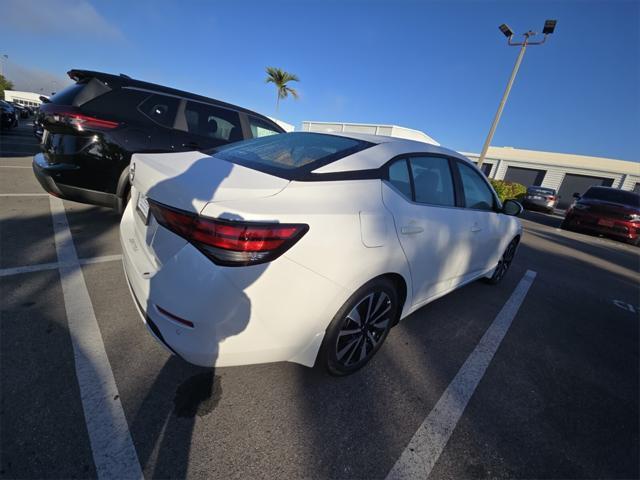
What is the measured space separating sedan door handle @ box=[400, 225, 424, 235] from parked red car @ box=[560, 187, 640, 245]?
1051 cm

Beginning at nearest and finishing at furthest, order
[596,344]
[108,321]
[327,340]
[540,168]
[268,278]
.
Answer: [268,278] → [327,340] → [108,321] → [596,344] → [540,168]

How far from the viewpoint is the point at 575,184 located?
91.5 feet

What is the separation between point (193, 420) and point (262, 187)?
4.20 feet

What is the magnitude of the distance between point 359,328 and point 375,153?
116 cm

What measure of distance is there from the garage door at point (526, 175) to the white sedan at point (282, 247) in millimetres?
34777

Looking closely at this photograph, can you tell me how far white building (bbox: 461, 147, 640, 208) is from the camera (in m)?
26.1

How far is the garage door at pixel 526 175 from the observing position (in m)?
29.8

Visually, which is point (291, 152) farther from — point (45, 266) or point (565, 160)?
point (565, 160)

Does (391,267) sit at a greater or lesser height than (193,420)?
greater

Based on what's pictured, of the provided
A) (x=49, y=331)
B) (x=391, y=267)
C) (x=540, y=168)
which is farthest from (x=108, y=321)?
(x=540, y=168)

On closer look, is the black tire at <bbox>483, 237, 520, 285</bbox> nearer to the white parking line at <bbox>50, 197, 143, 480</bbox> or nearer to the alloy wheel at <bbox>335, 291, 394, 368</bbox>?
the alloy wheel at <bbox>335, 291, 394, 368</bbox>

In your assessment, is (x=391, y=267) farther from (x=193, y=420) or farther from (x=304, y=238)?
(x=193, y=420)

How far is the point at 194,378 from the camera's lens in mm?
1868

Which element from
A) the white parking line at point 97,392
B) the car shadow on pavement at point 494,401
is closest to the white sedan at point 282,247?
the car shadow on pavement at point 494,401
